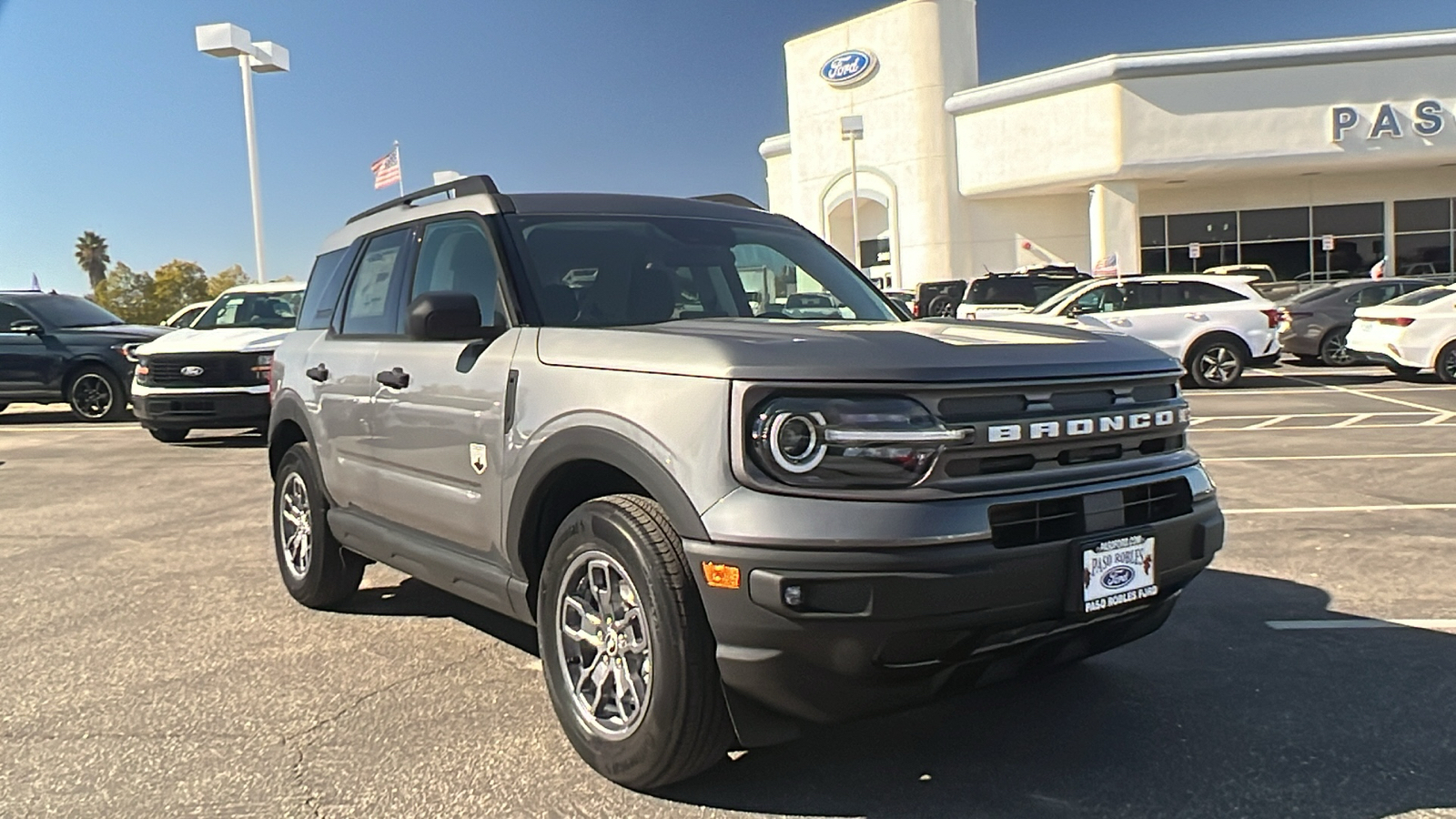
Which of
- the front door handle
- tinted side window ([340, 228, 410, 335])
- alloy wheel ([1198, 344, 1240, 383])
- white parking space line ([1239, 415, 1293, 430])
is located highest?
tinted side window ([340, 228, 410, 335])

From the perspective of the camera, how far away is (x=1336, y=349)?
60.1ft

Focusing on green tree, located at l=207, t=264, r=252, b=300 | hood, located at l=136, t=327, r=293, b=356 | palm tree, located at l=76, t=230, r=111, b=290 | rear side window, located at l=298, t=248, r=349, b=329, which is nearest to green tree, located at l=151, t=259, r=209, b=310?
green tree, located at l=207, t=264, r=252, b=300

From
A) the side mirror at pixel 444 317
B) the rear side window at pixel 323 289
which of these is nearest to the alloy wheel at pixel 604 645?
the side mirror at pixel 444 317

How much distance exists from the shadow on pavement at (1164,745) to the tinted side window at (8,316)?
14.6 metres

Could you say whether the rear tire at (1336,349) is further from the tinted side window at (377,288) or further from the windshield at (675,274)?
the tinted side window at (377,288)

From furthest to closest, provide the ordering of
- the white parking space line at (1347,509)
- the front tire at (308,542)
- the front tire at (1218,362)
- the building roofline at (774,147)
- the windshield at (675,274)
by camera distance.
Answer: the building roofline at (774,147) < the front tire at (1218,362) < the white parking space line at (1347,509) < the front tire at (308,542) < the windshield at (675,274)

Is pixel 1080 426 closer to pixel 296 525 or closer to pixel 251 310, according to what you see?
pixel 296 525

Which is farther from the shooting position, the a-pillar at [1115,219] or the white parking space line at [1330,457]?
the a-pillar at [1115,219]

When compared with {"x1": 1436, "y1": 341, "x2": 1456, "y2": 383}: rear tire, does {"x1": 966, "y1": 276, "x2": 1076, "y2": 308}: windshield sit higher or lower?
higher

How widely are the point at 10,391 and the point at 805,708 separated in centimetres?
1517

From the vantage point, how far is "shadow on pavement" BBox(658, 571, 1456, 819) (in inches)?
120

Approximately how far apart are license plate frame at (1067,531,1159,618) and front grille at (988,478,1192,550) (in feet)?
0.15

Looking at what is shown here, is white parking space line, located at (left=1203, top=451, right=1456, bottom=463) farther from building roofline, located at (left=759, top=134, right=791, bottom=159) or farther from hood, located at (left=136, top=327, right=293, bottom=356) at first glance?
building roofline, located at (left=759, top=134, right=791, bottom=159)

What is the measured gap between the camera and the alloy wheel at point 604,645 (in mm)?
3115
